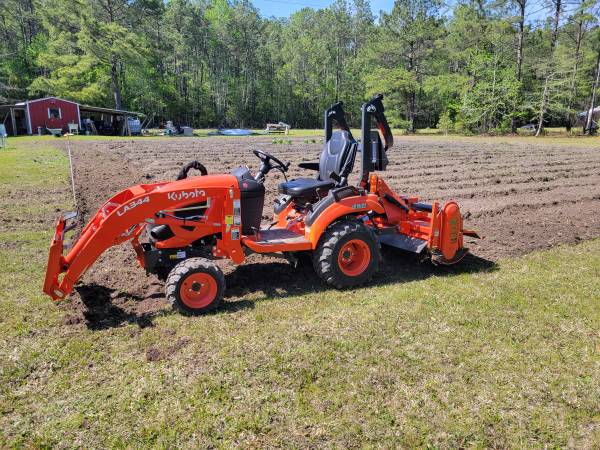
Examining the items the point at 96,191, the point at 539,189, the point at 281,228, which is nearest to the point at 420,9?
the point at 539,189

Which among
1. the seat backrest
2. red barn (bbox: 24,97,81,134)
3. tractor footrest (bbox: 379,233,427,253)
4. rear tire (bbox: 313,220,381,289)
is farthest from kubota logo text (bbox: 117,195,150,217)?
red barn (bbox: 24,97,81,134)

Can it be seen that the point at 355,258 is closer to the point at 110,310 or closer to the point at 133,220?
the point at 133,220

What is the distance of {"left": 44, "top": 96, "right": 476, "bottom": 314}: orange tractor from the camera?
4547mm

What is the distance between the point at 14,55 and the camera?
5475 cm

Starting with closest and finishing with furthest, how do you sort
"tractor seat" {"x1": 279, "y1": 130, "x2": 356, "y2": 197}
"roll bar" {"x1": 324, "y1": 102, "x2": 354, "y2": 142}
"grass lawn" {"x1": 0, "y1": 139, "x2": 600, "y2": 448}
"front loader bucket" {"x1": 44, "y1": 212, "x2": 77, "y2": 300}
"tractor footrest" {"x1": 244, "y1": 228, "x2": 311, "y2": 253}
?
"grass lawn" {"x1": 0, "y1": 139, "x2": 600, "y2": 448} < "front loader bucket" {"x1": 44, "y1": 212, "x2": 77, "y2": 300} < "tractor footrest" {"x1": 244, "y1": 228, "x2": 311, "y2": 253} < "tractor seat" {"x1": 279, "y1": 130, "x2": 356, "y2": 197} < "roll bar" {"x1": 324, "y1": 102, "x2": 354, "y2": 142}

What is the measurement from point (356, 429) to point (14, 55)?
65270mm

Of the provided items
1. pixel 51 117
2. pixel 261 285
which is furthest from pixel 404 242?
pixel 51 117

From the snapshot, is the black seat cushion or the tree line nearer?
the black seat cushion

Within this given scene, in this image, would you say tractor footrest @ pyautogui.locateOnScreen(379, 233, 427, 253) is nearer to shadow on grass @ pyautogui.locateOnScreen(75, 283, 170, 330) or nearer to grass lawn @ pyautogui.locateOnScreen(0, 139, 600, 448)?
grass lawn @ pyautogui.locateOnScreen(0, 139, 600, 448)

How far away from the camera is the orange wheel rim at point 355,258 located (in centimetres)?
547

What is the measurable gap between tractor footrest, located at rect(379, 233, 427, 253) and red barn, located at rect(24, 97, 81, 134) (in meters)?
38.2

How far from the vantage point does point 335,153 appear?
608 centimetres

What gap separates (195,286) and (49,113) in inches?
1537

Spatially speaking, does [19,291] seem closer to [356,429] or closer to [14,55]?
[356,429]
